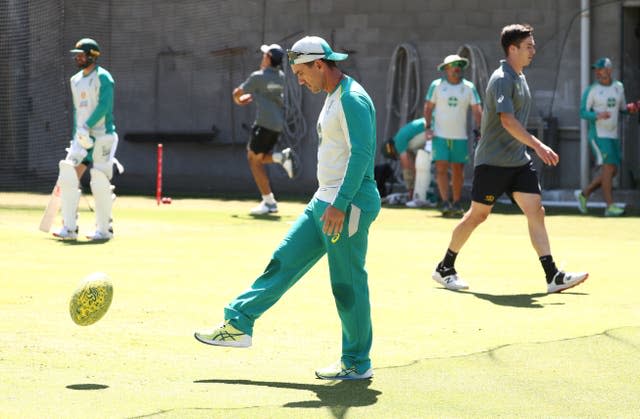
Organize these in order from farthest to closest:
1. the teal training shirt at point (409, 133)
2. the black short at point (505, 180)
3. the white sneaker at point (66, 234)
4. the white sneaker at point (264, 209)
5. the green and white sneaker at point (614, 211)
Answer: the teal training shirt at point (409, 133) < the green and white sneaker at point (614, 211) < the white sneaker at point (264, 209) < the white sneaker at point (66, 234) < the black short at point (505, 180)

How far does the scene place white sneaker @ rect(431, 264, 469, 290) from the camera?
10.4 meters

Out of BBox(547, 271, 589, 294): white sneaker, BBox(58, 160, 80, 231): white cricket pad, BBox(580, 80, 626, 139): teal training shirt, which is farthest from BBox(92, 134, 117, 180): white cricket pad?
BBox(580, 80, 626, 139): teal training shirt

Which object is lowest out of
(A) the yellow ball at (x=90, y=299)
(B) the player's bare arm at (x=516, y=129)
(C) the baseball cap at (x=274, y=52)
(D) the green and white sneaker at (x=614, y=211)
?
(D) the green and white sneaker at (x=614, y=211)

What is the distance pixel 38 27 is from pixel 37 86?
1114mm

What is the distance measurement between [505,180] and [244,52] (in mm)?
14231

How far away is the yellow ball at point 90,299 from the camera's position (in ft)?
23.9

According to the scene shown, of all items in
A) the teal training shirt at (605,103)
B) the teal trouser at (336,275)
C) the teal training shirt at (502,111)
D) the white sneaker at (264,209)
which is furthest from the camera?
the teal training shirt at (605,103)

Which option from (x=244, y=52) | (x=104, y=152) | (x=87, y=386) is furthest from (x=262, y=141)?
(x=87, y=386)

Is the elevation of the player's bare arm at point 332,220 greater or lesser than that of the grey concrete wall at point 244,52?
lesser

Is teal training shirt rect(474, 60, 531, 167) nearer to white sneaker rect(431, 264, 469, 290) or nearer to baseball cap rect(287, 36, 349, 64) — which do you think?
white sneaker rect(431, 264, 469, 290)

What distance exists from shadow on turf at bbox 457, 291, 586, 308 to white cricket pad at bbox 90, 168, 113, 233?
5.04 metres

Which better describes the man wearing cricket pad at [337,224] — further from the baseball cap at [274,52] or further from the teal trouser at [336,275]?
the baseball cap at [274,52]

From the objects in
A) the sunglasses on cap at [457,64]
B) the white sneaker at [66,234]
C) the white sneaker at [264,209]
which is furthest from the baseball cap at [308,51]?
the white sneaker at [264,209]

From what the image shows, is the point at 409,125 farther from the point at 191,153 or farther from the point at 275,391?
the point at 275,391
